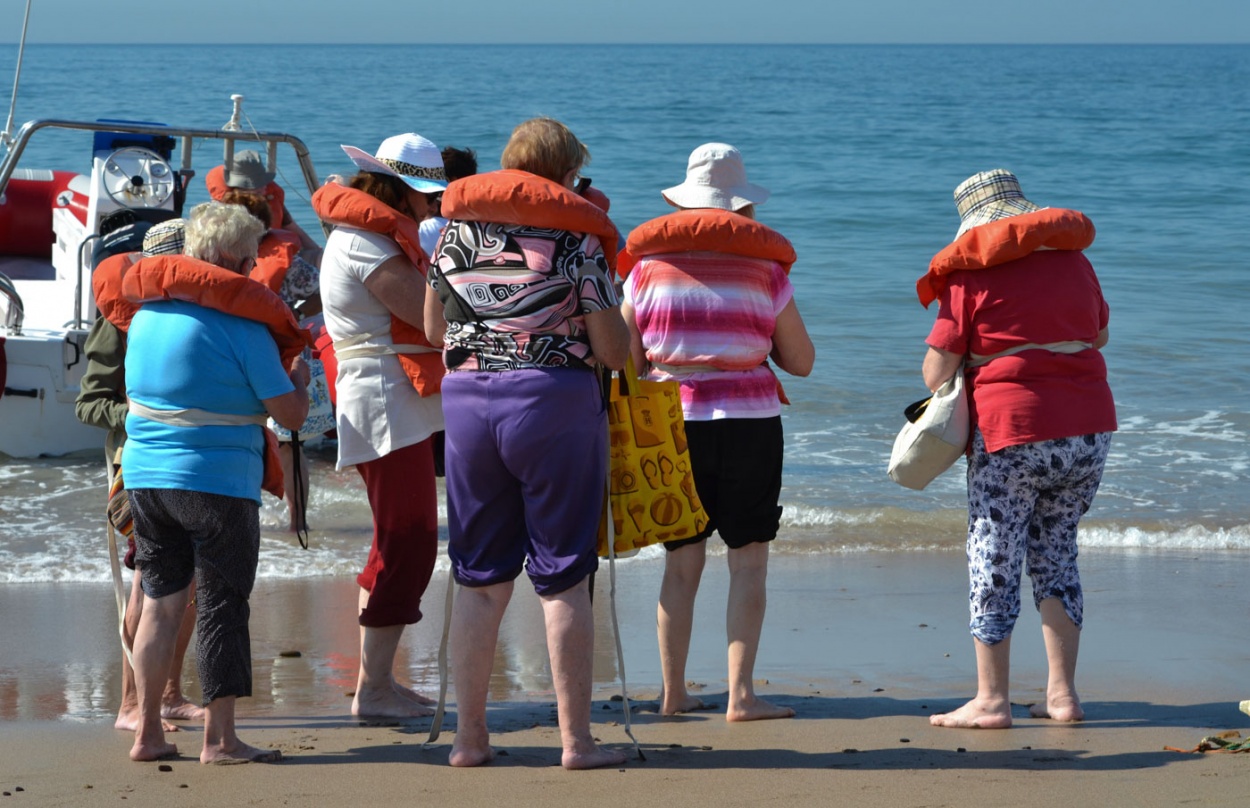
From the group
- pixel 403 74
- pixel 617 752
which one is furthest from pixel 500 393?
pixel 403 74

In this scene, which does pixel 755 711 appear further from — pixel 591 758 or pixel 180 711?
pixel 180 711

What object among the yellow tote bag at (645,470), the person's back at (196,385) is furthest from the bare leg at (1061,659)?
the person's back at (196,385)

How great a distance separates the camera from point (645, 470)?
3.75m

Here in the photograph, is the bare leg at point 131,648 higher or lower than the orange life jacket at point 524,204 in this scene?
lower

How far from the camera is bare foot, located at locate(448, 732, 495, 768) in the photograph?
144 inches

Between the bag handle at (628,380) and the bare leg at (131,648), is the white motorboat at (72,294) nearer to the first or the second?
the bare leg at (131,648)

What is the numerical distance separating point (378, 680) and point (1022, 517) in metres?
1.89

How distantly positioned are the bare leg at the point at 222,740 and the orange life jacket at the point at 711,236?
1629mm

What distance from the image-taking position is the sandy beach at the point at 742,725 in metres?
3.48

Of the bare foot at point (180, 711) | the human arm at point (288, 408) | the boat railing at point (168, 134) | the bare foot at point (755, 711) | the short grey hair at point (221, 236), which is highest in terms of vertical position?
the boat railing at point (168, 134)

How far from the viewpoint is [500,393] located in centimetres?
347

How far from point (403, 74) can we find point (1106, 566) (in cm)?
6952

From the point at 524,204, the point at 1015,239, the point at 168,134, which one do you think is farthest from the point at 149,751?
the point at 168,134

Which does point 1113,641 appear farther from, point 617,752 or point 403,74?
point 403,74
